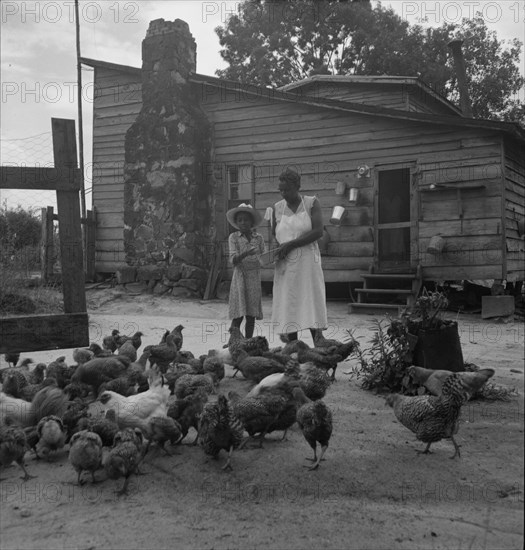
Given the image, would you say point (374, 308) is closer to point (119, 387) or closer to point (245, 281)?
point (245, 281)

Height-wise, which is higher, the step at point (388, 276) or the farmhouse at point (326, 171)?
the farmhouse at point (326, 171)

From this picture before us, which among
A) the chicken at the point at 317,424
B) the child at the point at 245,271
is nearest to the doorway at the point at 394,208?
the child at the point at 245,271

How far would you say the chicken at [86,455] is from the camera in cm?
351

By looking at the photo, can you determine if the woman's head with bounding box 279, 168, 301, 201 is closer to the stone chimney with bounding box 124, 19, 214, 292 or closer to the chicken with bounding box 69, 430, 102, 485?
the chicken with bounding box 69, 430, 102, 485

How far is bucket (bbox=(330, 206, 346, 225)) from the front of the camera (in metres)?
12.6

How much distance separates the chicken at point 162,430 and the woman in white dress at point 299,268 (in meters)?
2.41

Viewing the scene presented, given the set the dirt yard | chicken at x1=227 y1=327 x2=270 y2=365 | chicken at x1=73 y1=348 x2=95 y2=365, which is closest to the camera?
the dirt yard

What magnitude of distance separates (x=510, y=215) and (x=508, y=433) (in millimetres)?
8755

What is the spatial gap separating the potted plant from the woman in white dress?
123cm

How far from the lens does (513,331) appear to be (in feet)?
30.8

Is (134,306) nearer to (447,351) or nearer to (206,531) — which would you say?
(447,351)

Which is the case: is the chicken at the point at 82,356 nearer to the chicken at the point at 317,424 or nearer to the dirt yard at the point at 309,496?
the dirt yard at the point at 309,496

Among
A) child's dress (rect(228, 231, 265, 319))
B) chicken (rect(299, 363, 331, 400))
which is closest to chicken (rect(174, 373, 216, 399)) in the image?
chicken (rect(299, 363, 331, 400))

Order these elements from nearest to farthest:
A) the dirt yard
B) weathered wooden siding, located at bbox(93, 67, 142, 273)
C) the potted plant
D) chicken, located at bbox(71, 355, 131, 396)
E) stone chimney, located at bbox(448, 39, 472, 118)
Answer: the dirt yard → the potted plant → chicken, located at bbox(71, 355, 131, 396) → stone chimney, located at bbox(448, 39, 472, 118) → weathered wooden siding, located at bbox(93, 67, 142, 273)
